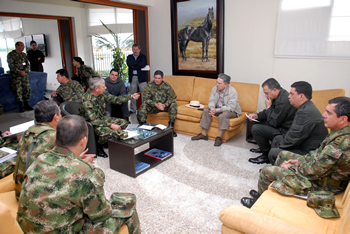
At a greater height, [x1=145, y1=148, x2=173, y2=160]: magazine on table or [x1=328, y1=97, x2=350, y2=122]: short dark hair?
[x1=328, y1=97, x2=350, y2=122]: short dark hair

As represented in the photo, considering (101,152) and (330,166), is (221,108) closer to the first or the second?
(101,152)

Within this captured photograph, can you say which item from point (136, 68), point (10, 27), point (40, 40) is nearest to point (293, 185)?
point (136, 68)

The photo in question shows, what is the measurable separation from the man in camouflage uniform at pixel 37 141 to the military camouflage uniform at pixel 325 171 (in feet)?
5.77

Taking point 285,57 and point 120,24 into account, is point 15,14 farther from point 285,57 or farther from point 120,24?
point 285,57

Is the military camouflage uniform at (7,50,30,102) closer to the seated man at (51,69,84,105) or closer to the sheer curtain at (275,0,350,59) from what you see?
the seated man at (51,69,84,105)

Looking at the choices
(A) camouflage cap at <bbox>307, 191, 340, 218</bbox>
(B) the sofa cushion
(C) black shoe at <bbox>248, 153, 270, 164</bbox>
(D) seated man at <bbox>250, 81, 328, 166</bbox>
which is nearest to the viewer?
(A) camouflage cap at <bbox>307, 191, 340, 218</bbox>

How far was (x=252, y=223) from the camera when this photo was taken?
139 cm

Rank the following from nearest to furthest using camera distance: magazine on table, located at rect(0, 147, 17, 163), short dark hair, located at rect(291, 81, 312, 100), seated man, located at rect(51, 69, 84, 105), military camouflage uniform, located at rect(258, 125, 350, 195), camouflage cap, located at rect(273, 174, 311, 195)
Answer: military camouflage uniform, located at rect(258, 125, 350, 195), camouflage cap, located at rect(273, 174, 311, 195), magazine on table, located at rect(0, 147, 17, 163), short dark hair, located at rect(291, 81, 312, 100), seated man, located at rect(51, 69, 84, 105)

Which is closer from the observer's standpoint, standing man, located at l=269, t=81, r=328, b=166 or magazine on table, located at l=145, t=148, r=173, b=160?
standing man, located at l=269, t=81, r=328, b=166

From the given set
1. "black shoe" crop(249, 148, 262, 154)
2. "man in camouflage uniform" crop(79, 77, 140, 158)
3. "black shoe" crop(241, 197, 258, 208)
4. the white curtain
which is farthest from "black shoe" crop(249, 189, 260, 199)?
the white curtain

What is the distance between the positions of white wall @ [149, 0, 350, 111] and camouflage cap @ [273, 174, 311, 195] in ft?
9.14

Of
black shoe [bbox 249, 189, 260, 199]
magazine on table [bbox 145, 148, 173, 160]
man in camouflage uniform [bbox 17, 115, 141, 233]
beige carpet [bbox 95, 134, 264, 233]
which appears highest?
man in camouflage uniform [bbox 17, 115, 141, 233]

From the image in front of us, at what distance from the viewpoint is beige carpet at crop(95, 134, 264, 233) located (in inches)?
87.9

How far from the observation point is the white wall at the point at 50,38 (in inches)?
328
